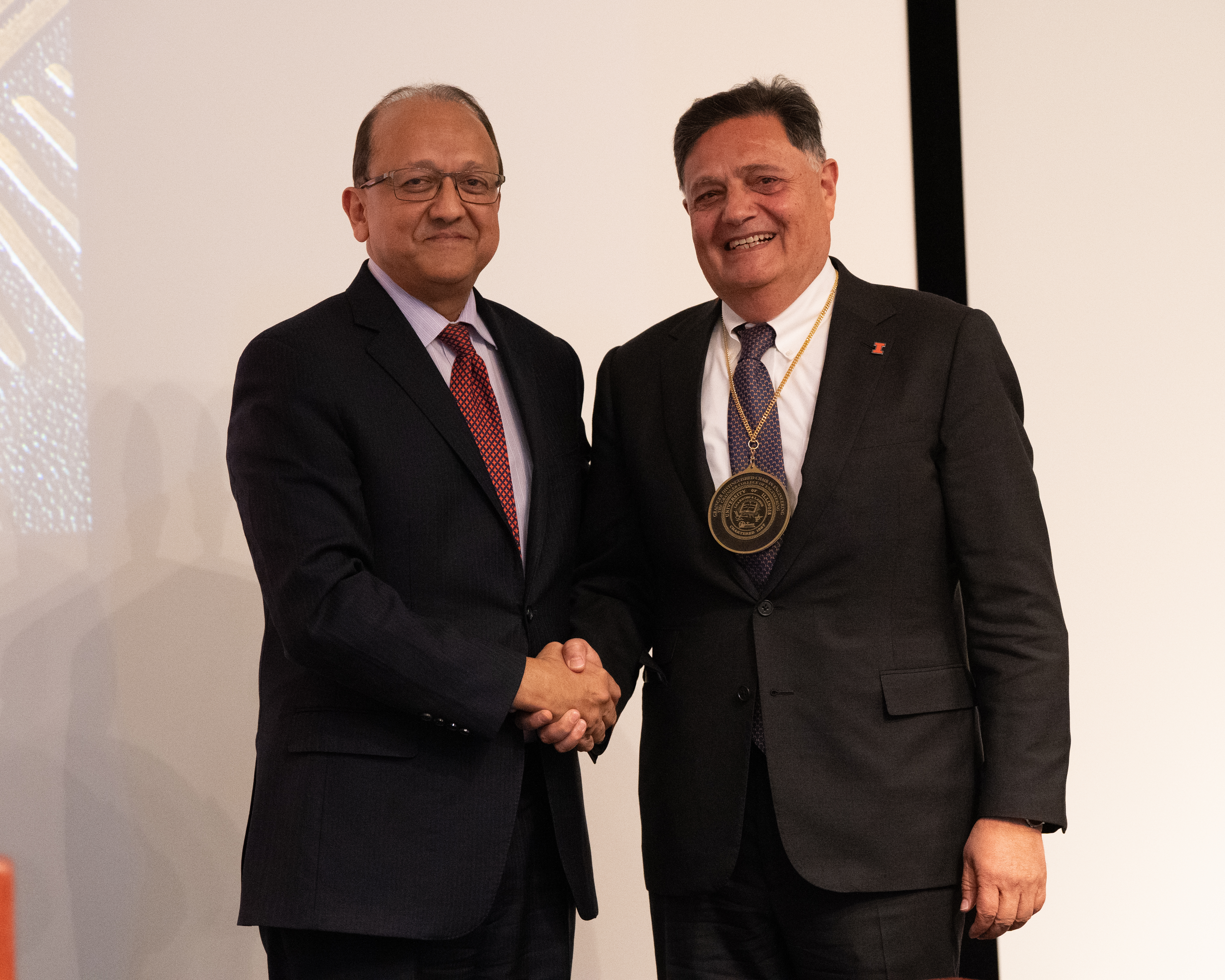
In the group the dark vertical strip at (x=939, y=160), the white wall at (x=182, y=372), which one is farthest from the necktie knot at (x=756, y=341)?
the dark vertical strip at (x=939, y=160)

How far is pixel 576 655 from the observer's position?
190cm

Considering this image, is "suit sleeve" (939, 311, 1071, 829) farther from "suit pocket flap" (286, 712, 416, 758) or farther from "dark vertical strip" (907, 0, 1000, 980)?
"dark vertical strip" (907, 0, 1000, 980)

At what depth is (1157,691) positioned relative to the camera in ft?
10.8

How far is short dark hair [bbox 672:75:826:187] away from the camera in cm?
204

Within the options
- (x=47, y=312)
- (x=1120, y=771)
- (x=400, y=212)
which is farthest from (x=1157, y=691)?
(x=47, y=312)

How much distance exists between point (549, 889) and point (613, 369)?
909 millimetres

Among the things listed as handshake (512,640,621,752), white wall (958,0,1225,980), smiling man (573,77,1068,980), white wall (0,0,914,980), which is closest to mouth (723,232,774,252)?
smiling man (573,77,1068,980)

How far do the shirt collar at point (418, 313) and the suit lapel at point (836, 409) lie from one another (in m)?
0.61

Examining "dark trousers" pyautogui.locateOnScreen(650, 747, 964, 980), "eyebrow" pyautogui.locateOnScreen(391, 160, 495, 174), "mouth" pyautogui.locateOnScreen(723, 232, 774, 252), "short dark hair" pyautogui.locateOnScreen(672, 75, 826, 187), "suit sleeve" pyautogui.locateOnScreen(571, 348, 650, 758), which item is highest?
"short dark hair" pyautogui.locateOnScreen(672, 75, 826, 187)

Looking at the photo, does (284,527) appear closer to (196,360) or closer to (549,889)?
(549,889)

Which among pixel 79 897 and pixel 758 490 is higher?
pixel 758 490

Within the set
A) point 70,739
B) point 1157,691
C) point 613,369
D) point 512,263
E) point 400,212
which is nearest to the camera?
point 400,212

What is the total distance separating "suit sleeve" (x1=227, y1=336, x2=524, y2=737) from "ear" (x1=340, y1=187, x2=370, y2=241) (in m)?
0.30

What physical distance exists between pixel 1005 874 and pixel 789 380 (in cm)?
82
